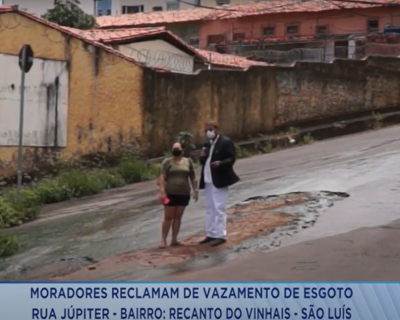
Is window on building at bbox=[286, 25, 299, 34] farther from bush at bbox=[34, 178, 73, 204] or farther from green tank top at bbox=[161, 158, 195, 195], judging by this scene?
green tank top at bbox=[161, 158, 195, 195]

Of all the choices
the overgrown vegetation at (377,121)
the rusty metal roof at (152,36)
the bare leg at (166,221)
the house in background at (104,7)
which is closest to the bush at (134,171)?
the rusty metal roof at (152,36)

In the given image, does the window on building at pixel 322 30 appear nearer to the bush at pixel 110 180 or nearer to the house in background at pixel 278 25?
the house in background at pixel 278 25

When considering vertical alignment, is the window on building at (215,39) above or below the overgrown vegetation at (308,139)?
above

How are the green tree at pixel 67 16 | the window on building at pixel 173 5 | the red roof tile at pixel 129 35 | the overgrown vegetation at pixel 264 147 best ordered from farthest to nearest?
the window on building at pixel 173 5, the green tree at pixel 67 16, the red roof tile at pixel 129 35, the overgrown vegetation at pixel 264 147

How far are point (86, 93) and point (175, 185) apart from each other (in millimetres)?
8288

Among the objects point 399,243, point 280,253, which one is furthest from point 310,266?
point 399,243

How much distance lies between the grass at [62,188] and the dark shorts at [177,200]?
2.23 metres

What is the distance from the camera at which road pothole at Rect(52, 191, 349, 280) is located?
8.92 meters

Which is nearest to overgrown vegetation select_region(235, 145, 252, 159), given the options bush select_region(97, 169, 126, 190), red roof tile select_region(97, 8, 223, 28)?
bush select_region(97, 169, 126, 190)

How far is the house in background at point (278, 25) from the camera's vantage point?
32500mm

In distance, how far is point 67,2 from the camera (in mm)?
27375

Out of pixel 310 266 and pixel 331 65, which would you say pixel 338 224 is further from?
pixel 331 65

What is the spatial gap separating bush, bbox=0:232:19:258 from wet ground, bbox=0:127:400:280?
18cm

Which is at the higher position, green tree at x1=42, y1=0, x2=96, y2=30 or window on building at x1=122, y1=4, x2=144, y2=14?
window on building at x1=122, y1=4, x2=144, y2=14
